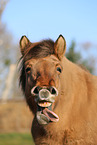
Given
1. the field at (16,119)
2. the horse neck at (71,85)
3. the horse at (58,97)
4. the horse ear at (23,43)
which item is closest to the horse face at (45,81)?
the horse at (58,97)

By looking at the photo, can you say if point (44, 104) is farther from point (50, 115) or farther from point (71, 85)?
point (71, 85)

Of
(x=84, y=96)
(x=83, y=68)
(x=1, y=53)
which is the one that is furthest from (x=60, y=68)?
(x=1, y=53)

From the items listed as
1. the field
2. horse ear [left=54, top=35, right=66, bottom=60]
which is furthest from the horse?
the field

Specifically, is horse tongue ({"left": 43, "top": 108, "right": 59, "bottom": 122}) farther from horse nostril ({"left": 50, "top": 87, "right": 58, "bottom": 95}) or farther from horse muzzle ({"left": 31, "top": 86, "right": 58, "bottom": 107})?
horse nostril ({"left": 50, "top": 87, "right": 58, "bottom": 95})

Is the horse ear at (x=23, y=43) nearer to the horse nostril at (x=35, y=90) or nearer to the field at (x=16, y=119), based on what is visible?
the horse nostril at (x=35, y=90)

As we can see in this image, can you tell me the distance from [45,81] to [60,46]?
1.02 metres

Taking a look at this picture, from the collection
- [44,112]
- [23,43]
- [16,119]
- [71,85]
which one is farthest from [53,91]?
[16,119]

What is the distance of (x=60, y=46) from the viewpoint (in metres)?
5.03

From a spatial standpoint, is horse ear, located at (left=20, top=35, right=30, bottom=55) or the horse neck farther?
horse ear, located at (left=20, top=35, right=30, bottom=55)

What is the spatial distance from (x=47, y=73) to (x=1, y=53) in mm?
30929

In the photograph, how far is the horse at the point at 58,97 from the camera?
14.4 ft

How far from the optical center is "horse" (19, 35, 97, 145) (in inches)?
172

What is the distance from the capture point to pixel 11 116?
2591cm

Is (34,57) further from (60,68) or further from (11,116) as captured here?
(11,116)
